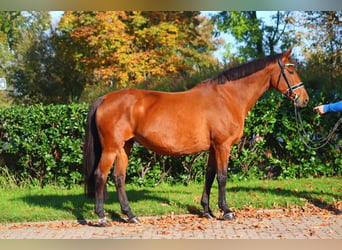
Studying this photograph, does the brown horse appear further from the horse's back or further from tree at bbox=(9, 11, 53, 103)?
tree at bbox=(9, 11, 53, 103)

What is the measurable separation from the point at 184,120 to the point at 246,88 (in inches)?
44.5

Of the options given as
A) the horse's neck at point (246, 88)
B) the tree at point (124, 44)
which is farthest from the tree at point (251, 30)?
the horse's neck at point (246, 88)

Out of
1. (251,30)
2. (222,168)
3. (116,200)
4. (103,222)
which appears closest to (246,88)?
(222,168)

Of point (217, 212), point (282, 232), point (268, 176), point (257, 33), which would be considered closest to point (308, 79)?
point (268, 176)

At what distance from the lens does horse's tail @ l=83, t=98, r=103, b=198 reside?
6.75 metres

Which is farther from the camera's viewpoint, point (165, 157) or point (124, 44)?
point (124, 44)

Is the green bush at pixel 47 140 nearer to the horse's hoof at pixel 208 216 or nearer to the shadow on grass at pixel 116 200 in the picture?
the shadow on grass at pixel 116 200

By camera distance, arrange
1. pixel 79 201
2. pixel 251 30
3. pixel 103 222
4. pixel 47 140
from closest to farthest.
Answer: pixel 103 222
pixel 79 201
pixel 47 140
pixel 251 30

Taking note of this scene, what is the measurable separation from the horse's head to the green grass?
5.92ft

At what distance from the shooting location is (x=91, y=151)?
6.75 m

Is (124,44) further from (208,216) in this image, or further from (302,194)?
(208,216)

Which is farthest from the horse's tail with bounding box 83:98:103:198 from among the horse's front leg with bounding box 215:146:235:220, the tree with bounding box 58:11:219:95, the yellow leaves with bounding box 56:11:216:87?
the yellow leaves with bounding box 56:11:216:87

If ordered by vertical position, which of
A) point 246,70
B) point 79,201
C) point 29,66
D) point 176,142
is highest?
point 29,66

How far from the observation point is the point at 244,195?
7965 mm
